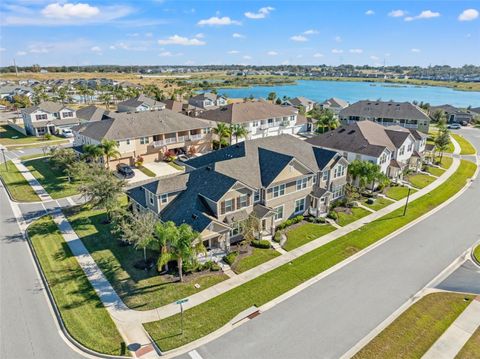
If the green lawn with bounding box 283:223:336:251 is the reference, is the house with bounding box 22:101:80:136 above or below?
above

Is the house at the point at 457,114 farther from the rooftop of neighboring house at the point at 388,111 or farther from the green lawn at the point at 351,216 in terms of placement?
the green lawn at the point at 351,216

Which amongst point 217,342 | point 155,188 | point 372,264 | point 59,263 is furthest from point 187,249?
point 372,264

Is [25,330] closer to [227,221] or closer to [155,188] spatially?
[155,188]

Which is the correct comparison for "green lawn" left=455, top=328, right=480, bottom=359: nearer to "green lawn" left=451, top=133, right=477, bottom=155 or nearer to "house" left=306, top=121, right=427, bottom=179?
"house" left=306, top=121, right=427, bottom=179

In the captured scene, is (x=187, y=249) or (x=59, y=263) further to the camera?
(x=59, y=263)

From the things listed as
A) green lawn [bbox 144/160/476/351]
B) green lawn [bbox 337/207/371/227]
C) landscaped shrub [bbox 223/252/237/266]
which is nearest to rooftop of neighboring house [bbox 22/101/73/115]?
landscaped shrub [bbox 223/252/237/266]

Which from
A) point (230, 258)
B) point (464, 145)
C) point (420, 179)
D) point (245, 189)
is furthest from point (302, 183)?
point (464, 145)

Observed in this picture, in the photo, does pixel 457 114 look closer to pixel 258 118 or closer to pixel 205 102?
pixel 258 118
